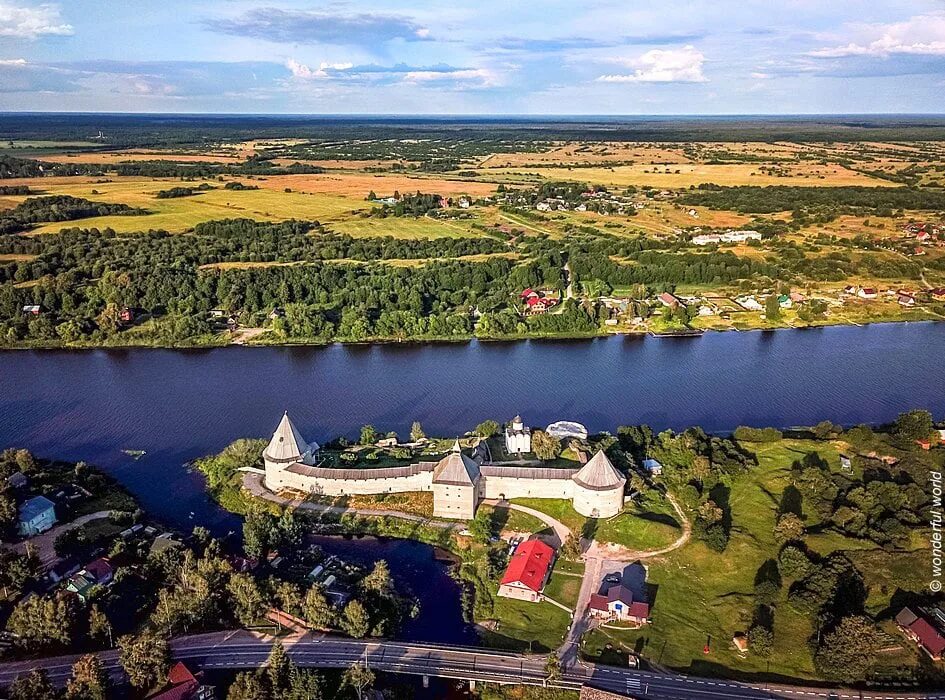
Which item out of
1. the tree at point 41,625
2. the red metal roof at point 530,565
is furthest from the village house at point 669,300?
the tree at point 41,625

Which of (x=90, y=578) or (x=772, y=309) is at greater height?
(x=772, y=309)

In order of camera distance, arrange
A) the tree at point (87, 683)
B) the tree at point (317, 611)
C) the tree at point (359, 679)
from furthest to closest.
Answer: the tree at point (317, 611) < the tree at point (359, 679) < the tree at point (87, 683)

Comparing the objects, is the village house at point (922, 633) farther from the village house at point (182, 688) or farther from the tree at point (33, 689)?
the tree at point (33, 689)

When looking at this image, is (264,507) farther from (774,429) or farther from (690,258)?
(690,258)

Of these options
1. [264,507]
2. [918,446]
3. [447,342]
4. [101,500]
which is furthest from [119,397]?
[918,446]

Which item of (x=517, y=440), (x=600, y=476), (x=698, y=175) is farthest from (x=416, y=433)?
(x=698, y=175)

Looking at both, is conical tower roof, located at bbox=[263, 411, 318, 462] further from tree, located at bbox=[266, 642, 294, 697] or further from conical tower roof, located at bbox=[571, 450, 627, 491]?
conical tower roof, located at bbox=[571, 450, 627, 491]

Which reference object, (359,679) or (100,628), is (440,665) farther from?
(100,628)
